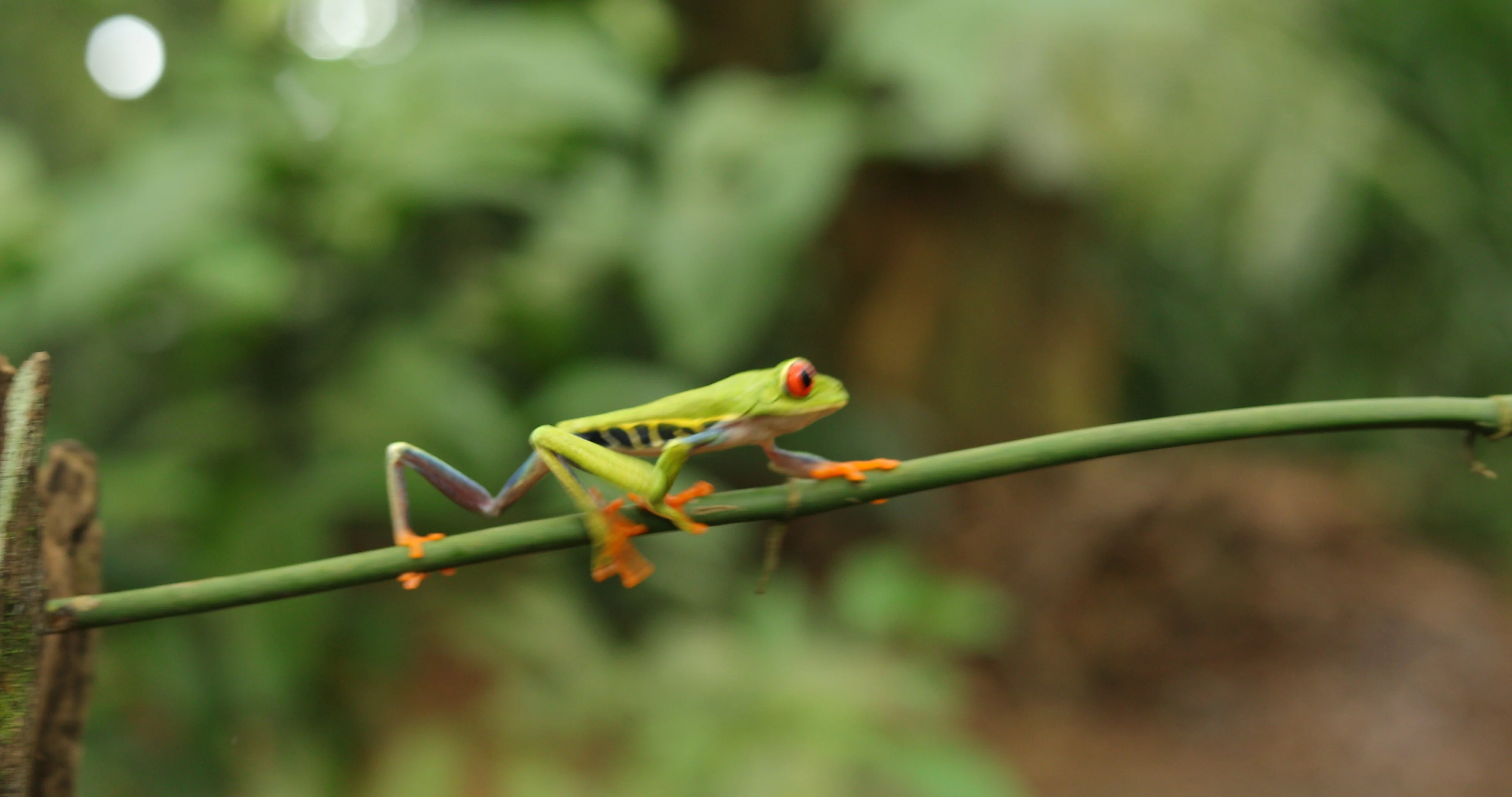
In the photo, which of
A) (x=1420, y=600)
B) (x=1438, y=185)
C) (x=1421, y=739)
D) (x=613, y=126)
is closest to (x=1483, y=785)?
(x=1421, y=739)

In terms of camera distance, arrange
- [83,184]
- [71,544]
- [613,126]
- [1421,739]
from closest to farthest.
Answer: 1. [71,544]
2. [83,184]
3. [613,126]
4. [1421,739]

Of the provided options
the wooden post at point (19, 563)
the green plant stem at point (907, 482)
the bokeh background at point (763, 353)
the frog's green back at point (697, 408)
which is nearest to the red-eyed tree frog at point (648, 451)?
the frog's green back at point (697, 408)

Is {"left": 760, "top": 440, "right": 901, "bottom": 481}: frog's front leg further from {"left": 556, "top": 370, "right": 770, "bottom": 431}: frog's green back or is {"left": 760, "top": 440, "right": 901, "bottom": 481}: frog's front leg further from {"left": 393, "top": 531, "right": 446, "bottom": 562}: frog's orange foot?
{"left": 393, "top": 531, "right": 446, "bottom": 562}: frog's orange foot

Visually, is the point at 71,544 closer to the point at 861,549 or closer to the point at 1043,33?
the point at 1043,33

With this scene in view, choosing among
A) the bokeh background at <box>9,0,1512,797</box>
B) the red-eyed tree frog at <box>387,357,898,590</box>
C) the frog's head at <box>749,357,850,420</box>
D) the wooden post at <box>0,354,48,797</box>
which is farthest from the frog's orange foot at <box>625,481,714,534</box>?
the bokeh background at <box>9,0,1512,797</box>

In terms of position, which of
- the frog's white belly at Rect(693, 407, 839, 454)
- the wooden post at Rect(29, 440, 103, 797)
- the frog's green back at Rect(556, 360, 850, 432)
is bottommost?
the wooden post at Rect(29, 440, 103, 797)

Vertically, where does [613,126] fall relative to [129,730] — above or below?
above
